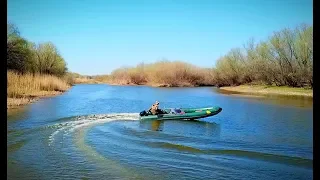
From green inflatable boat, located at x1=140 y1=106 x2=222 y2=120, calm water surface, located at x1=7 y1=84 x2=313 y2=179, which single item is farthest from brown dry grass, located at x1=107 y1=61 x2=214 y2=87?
green inflatable boat, located at x1=140 y1=106 x2=222 y2=120

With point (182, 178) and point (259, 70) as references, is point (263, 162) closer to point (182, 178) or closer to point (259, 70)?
point (182, 178)

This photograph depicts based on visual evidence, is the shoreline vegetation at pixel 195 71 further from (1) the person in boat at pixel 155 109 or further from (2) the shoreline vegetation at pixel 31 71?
(1) the person in boat at pixel 155 109

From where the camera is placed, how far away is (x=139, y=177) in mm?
4461

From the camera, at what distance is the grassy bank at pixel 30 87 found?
6090 millimetres

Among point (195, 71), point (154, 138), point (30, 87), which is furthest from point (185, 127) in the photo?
point (30, 87)

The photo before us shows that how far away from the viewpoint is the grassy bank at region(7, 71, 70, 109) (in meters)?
6.09

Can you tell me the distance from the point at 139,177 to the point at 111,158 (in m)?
0.84

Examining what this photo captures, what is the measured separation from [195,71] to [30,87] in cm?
307

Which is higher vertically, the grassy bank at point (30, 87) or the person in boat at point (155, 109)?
the grassy bank at point (30, 87)


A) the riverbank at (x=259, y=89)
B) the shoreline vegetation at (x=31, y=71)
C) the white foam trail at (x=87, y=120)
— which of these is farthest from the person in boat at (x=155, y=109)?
the shoreline vegetation at (x=31, y=71)

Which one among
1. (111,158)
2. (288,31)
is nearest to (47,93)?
(111,158)

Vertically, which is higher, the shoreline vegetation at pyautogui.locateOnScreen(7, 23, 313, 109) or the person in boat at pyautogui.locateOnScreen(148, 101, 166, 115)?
the shoreline vegetation at pyautogui.locateOnScreen(7, 23, 313, 109)

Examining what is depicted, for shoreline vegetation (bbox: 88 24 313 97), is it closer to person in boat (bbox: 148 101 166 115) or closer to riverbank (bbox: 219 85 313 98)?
riverbank (bbox: 219 85 313 98)
